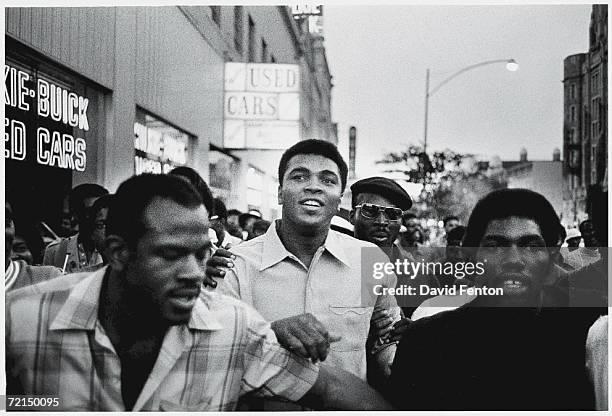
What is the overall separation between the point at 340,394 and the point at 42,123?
131 centimetres

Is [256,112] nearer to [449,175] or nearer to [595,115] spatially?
[449,175]

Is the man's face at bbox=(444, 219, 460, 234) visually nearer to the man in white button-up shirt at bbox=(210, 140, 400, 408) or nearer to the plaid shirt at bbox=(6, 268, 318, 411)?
the man in white button-up shirt at bbox=(210, 140, 400, 408)

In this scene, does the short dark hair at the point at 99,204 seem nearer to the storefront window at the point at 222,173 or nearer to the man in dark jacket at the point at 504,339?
the storefront window at the point at 222,173

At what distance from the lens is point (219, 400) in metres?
1.79

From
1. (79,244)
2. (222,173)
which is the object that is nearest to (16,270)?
(79,244)

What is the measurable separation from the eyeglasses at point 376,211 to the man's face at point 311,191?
521 millimetres

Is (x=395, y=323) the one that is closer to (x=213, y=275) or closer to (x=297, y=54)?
(x=213, y=275)

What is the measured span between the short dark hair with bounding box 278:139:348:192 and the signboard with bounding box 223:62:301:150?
24 cm

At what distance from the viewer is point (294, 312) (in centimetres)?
209

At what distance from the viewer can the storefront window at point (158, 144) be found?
243 centimetres

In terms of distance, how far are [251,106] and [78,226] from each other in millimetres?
929

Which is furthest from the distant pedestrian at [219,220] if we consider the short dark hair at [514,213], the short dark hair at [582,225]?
the short dark hair at [582,225]

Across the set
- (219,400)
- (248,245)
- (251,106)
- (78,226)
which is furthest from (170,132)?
(219,400)

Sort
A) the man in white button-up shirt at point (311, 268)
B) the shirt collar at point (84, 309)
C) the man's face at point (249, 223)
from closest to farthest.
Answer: the shirt collar at point (84, 309) < the man in white button-up shirt at point (311, 268) < the man's face at point (249, 223)
